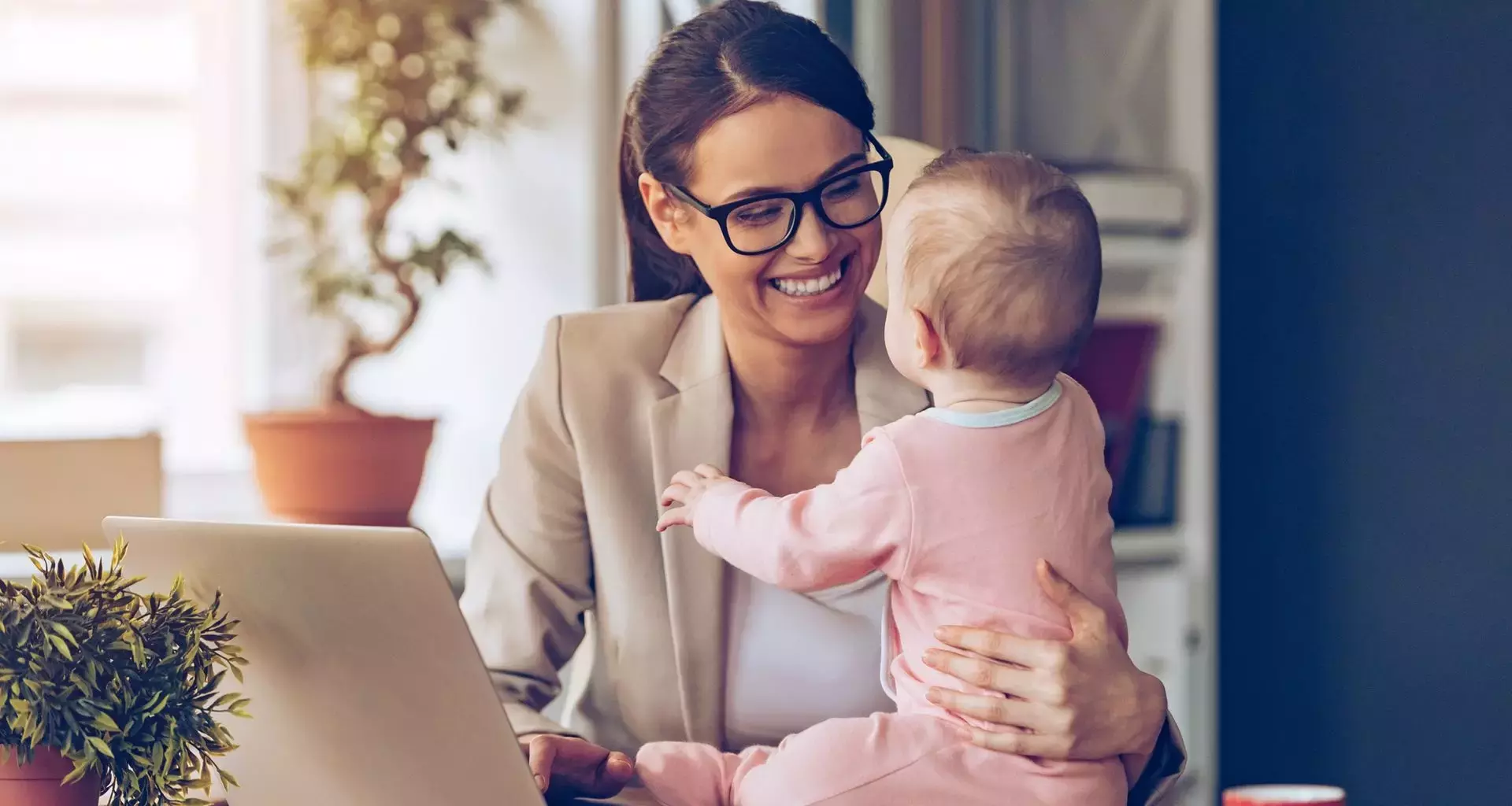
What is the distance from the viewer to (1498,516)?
2.73 metres

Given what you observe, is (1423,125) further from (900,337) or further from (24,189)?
(24,189)

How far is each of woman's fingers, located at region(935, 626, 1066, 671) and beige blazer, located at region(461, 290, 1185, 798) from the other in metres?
0.34

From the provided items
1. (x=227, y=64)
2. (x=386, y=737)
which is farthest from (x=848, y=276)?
(x=227, y=64)

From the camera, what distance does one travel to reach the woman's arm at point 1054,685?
1001 mm

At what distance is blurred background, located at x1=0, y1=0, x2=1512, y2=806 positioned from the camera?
2.40 meters

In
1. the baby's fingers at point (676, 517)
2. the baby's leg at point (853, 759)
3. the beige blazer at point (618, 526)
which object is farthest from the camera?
the beige blazer at point (618, 526)

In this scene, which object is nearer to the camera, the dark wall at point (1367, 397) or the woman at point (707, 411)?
the woman at point (707, 411)

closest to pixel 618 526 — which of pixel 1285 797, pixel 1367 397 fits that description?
pixel 1285 797

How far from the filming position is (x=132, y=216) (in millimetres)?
2516

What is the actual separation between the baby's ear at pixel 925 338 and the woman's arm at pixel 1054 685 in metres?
0.17

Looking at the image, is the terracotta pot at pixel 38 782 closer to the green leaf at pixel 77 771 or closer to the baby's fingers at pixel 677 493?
the green leaf at pixel 77 771

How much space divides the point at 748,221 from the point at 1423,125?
210 centimetres

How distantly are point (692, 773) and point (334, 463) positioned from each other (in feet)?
3.87

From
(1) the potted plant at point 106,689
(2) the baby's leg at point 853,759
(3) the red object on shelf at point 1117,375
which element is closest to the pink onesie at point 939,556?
(2) the baby's leg at point 853,759
